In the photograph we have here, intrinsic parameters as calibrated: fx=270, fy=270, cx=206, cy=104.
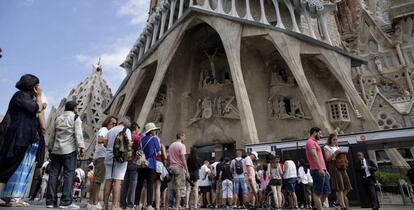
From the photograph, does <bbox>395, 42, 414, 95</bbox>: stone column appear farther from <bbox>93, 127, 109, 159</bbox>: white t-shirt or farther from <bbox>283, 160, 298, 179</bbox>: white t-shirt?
<bbox>93, 127, 109, 159</bbox>: white t-shirt

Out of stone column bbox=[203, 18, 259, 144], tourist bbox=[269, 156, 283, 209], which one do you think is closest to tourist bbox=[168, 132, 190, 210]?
A: tourist bbox=[269, 156, 283, 209]

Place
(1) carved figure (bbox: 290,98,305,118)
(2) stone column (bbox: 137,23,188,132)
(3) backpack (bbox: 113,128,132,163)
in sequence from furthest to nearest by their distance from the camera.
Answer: (2) stone column (bbox: 137,23,188,132), (1) carved figure (bbox: 290,98,305,118), (3) backpack (bbox: 113,128,132,163)

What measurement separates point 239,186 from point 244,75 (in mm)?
13268

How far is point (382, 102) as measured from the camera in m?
21.5

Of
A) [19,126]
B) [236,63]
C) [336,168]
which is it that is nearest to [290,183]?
[336,168]

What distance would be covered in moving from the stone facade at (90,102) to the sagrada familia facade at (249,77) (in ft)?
29.0

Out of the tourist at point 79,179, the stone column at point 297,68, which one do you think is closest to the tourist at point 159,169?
the tourist at point 79,179

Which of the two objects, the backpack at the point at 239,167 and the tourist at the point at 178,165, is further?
the backpack at the point at 239,167

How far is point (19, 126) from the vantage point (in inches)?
144

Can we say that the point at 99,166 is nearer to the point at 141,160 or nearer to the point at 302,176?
the point at 141,160

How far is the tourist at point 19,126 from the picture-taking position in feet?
11.6

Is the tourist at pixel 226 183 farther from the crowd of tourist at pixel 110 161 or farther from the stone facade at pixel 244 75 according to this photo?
the stone facade at pixel 244 75

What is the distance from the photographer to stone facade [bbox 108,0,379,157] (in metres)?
16.2

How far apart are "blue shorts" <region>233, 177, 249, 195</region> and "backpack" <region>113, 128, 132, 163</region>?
13.1ft
